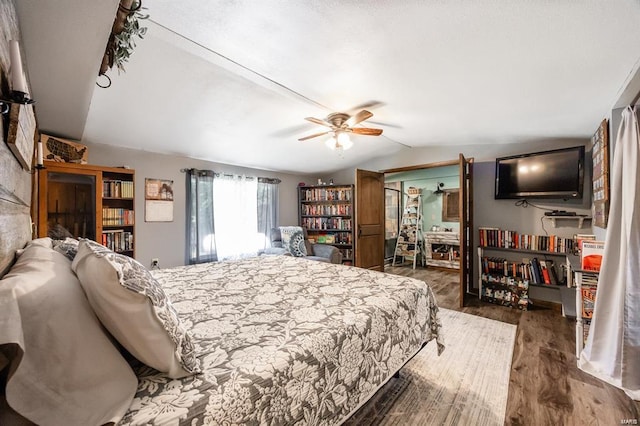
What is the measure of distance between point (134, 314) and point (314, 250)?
4.07 m

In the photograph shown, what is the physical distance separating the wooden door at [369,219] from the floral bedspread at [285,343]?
7.25 feet

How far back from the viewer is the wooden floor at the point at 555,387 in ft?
5.25

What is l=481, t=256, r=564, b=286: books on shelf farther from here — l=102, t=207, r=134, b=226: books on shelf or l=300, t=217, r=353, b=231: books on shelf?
l=102, t=207, r=134, b=226: books on shelf

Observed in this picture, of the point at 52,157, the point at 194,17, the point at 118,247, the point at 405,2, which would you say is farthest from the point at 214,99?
the point at 118,247

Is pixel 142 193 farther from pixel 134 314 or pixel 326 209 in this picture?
pixel 134 314

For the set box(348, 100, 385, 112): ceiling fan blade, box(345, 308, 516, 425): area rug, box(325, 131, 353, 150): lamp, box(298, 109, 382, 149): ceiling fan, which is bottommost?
box(345, 308, 516, 425): area rug

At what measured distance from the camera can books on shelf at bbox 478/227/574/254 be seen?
3258mm

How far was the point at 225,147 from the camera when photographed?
3.82 meters

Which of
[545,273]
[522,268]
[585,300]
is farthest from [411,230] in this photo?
[585,300]

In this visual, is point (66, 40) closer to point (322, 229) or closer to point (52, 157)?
point (52, 157)

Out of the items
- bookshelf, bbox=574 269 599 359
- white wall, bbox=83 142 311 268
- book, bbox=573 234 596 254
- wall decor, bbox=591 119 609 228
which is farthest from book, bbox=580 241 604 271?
white wall, bbox=83 142 311 268

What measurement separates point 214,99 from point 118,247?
215 cm

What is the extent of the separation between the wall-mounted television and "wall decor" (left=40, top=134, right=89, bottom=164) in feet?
17.3

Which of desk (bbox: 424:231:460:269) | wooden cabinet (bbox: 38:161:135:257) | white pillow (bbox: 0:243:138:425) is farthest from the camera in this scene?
desk (bbox: 424:231:460:269)
